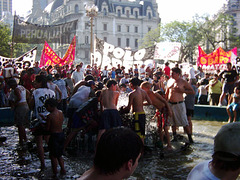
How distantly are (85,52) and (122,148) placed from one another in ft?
270

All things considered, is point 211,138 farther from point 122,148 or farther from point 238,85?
point 122,148

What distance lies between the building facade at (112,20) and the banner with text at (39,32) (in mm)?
60823

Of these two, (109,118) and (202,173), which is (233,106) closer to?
(109,118)

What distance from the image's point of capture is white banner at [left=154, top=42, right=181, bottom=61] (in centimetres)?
1894

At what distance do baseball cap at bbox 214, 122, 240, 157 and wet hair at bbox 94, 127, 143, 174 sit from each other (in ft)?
1.61

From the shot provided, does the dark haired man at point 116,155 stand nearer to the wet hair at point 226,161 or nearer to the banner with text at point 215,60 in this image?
the wet hair at point 226,161

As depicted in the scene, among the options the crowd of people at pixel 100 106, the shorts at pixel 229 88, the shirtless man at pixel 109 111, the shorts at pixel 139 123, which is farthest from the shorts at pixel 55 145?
the shorts at pixel 229 88

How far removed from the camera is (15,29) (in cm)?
1820

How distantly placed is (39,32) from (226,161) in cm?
1824

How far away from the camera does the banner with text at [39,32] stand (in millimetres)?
18219

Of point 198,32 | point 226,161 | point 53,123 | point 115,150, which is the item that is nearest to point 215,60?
point 53,123

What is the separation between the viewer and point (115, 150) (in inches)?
66.4

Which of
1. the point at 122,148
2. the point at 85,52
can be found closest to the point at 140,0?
the point at 85,52

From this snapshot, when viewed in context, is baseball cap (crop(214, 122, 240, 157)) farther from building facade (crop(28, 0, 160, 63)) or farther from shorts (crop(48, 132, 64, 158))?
building facade (crop(28, 0, 160, 63))
